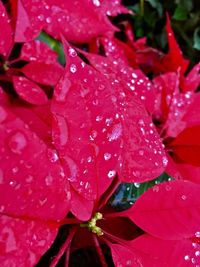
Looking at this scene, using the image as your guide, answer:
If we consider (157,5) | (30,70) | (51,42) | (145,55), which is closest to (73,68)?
(30,70)

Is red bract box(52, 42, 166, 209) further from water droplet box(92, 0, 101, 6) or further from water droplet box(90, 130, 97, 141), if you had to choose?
water droplet box(92, 0, 101, 6)

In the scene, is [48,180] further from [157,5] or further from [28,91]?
[157,5]

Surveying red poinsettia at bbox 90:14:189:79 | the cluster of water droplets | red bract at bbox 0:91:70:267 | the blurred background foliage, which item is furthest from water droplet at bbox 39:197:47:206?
the blurred background foliage

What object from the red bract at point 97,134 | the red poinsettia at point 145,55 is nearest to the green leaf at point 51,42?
the red poinsettia at point 145,55

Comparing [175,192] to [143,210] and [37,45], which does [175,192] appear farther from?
[37,45]

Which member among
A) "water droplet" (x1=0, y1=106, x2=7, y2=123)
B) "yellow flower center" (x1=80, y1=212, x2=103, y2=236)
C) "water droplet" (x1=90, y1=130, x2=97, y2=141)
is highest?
"water droplet" (x1=0, y1=106, x2=7, y2=123)

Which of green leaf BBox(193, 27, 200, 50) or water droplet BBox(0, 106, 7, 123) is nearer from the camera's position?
water droplet BBox(0, 106, 7, 123)
